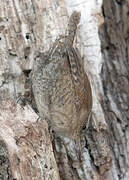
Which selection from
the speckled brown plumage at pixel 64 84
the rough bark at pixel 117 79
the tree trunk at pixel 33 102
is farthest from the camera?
the rough bark at pixel 117 79

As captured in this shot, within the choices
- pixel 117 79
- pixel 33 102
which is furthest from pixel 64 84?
pixel 117 79

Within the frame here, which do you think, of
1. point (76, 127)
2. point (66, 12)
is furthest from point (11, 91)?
point (66, 12)

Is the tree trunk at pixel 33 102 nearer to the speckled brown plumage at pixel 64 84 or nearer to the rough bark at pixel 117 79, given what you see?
the rough bark at pixel 117 79

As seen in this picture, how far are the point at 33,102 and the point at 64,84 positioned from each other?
0.37m

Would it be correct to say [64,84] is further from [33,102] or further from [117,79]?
[117,79]

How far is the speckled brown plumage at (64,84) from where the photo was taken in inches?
104

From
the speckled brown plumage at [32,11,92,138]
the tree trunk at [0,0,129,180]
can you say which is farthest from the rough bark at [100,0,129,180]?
the speckled brown plumage at [32,11,92,138]

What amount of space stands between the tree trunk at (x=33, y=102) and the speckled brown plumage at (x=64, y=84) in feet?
0.55

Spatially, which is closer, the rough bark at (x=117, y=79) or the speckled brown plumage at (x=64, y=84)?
the speckled brown plumage at (x=64, y=84)

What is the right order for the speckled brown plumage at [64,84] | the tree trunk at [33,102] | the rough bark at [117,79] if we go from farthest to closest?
the rough bark at [117,79], the speckled brown plumage at [64,84], the tree trunk at [33,102]

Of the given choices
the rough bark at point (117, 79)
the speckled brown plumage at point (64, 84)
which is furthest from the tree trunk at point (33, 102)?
the speckled brown plumage at point (64, 84)

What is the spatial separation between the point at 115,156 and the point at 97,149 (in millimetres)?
355

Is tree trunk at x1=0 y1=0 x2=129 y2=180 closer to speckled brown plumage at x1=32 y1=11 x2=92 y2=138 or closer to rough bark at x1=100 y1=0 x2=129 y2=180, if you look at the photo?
rough bark at x1=100 y1=0 x2=129 y2=180

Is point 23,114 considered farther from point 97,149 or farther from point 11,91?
point 97,149
